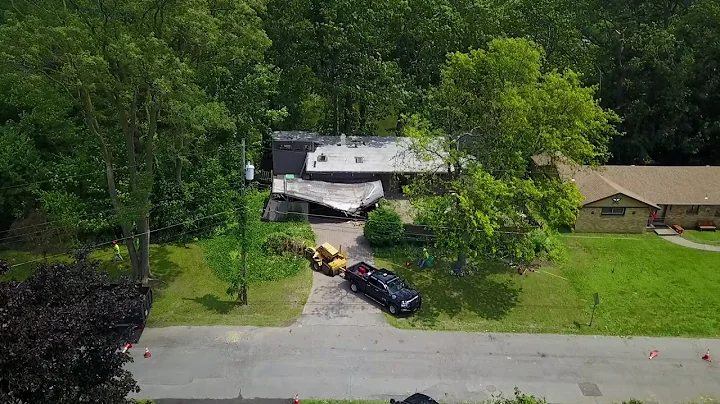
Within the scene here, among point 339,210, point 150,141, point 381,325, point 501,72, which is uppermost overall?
point 501,72

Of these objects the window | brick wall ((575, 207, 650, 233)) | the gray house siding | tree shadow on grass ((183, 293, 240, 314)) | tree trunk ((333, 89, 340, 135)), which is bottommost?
tree shadow on grass ((183, 293, 240, 314))

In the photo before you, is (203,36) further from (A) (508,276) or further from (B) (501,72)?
(A) (508,276)

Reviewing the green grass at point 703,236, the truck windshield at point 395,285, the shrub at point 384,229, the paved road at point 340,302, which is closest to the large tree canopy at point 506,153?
the shrub at point 384,229

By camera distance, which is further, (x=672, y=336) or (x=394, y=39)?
(x=394, y=39)

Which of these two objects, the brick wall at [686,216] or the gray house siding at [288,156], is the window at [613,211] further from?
the gray house siding at [288,156]

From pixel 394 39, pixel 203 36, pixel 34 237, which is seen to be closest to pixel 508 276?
pixel 203 36

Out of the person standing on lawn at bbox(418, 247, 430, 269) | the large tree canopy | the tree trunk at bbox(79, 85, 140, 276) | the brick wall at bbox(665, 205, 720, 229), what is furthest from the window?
the tree trunk at bbox(79, 85, 140, 276)

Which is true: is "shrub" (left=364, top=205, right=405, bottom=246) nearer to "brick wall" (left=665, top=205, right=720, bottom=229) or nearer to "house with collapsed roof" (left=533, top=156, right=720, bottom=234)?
"house with collapsed roof" (left=533, top=156, right=720, bottom=234)
